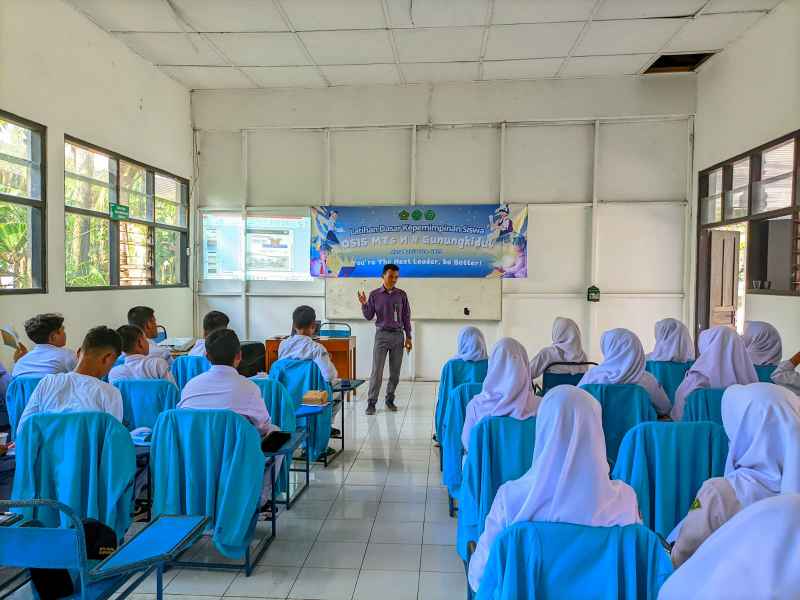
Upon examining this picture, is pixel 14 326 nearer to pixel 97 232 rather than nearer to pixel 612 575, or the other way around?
pixel 97 232

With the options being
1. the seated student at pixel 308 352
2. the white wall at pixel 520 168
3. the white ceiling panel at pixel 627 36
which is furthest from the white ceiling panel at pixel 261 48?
the seated student at pixel 308 352

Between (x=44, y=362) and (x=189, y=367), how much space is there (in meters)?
1.02

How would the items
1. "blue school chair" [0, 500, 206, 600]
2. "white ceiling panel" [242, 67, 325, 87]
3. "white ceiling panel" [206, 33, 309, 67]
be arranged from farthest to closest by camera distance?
"white ceiling panel" [242, 67, 325, 87]
"white ceiling panel" [206, 33, 309, 67]
"blue school chair" [0, 500, 206, 600]

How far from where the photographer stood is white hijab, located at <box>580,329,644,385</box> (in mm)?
3512

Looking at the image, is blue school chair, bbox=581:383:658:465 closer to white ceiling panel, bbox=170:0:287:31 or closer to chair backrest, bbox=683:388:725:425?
chair backrest, bbox=683:388:725:425

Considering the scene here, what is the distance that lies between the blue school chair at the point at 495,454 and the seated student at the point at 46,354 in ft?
8.82

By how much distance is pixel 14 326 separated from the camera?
16.1ft

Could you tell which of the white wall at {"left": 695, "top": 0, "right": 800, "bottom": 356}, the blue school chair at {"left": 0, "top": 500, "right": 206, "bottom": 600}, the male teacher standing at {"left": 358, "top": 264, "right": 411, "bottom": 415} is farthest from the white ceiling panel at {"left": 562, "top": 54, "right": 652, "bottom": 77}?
the blue school chair at {"left": 0, "top": 500, "right": 206, "bottom": 600}

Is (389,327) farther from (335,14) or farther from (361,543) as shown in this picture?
(361,543)

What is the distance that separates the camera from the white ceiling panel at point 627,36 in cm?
605

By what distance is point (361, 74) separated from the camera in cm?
755

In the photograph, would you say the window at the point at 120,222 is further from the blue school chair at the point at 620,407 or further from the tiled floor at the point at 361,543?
the blue school chair at the point at 620,407

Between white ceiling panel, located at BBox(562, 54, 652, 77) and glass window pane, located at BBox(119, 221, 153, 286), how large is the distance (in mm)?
5527

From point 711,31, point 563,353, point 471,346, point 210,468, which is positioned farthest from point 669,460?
point 711,31
